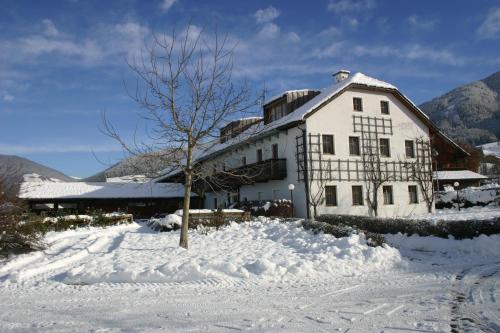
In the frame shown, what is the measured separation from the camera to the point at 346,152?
86.1 ft

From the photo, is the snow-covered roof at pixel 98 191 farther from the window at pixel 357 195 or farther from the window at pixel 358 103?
the window at pixel 358 103

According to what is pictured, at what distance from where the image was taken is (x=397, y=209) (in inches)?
1063

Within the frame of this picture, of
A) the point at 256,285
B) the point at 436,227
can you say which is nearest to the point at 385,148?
the point at 436,227

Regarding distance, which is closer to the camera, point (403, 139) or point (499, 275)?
point (499, 275)

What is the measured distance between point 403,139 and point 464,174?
22382 millimetres

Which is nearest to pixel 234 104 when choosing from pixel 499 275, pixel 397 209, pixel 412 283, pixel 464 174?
pixel 412 283

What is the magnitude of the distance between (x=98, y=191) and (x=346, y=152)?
64.5ft

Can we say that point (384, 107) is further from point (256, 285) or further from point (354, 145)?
point (256, 285)

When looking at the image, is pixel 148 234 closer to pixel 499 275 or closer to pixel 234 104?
pixel 234 104

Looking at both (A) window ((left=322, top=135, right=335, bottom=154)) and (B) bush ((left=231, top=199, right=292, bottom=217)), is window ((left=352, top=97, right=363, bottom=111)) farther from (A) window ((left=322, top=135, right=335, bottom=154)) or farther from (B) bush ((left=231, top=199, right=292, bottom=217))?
(B) bush ((left=231, top=199, right=292, bottom=217))

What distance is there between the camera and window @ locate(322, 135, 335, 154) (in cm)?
2570

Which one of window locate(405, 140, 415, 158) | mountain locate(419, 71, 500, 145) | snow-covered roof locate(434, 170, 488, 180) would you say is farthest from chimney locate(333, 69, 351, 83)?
mountain locate(419, 71, 500, 145)

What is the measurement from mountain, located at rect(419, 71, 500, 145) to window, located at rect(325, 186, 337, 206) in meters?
113

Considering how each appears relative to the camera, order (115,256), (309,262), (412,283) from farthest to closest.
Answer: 1. (115,256)
2. (309,262)
3. (412,283)
